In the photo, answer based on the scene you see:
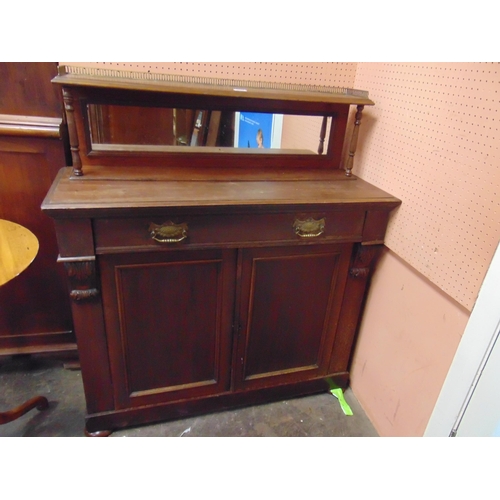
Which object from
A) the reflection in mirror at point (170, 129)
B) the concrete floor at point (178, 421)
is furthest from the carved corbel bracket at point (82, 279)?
the concrete floor at point (178, 421)

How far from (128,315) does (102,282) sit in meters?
0.16

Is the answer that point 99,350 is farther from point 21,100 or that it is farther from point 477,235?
point 477,235

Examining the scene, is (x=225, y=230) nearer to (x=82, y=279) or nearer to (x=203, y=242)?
(x=203, y=242)

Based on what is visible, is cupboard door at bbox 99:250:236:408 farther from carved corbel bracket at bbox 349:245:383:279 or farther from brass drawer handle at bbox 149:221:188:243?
carved corbel bracket at bbox 349:245:383:279

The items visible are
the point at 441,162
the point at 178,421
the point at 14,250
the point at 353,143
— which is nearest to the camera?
the point at 441,162

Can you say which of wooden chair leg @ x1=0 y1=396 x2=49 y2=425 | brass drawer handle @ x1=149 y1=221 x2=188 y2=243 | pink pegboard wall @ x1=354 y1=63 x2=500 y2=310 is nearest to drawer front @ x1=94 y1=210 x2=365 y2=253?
brass drawer handle @ x1=149 y1=221 x2=188 y2=243

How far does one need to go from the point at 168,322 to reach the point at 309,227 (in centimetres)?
63

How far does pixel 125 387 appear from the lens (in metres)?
1.45

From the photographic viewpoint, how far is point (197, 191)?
1239 mm

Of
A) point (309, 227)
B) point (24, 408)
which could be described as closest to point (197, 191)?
point (309, 227)

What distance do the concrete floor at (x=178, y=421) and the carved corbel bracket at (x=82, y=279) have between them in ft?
2.22

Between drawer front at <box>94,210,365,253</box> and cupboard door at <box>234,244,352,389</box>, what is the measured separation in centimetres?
7

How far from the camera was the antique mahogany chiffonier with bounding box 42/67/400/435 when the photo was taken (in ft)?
3.89

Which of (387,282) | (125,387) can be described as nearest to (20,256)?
(125,387)
